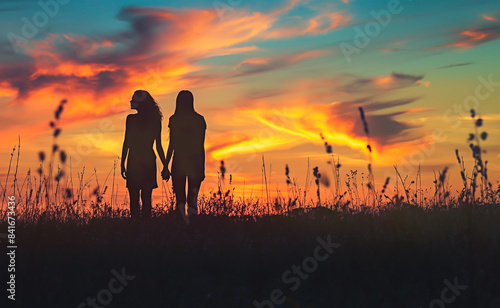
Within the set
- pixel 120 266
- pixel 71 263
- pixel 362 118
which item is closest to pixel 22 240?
pixel 71 263

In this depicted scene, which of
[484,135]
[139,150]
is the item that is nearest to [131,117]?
[139,150]

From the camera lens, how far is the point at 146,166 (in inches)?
431

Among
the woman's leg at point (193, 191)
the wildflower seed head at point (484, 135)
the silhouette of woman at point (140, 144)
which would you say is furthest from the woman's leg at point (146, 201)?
the wildflower seed head at point (484, 135)

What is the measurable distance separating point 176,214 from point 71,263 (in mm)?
3193

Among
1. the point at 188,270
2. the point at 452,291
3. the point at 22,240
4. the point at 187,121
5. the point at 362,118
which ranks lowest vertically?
the point at 452,291

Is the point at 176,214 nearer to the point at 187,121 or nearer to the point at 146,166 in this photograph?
the point at 146,166

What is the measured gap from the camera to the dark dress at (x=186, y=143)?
10.9 meters

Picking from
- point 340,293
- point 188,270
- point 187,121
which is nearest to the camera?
point 340,293

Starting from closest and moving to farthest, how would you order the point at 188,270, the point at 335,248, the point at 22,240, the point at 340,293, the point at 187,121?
the point at 340,293 → the point at 188,270 → the point at 335,248 → the point at 22,240 → the point at 187,121

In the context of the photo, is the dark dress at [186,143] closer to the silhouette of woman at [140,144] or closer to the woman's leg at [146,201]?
the silhouette of woman at [140,144]

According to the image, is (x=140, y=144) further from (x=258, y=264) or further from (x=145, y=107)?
(x=258, y=264)

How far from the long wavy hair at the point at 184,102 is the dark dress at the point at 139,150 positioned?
2.20 ft

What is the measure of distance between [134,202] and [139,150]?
42.3 inches

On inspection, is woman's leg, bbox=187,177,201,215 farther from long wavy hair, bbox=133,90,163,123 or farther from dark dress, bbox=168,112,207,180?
long wavy hair, bbox=133,90,163,123
